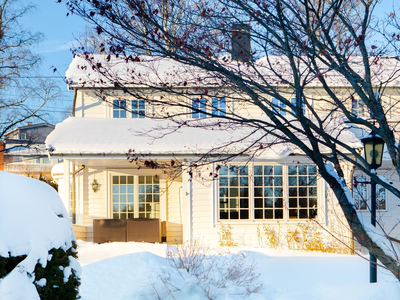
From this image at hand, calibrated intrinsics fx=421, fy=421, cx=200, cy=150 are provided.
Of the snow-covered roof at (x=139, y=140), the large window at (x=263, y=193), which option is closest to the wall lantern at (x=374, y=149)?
the snow-covered roof at (x=139, y=140)

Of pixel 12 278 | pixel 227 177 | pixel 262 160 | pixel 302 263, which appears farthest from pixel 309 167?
pixel 12 278

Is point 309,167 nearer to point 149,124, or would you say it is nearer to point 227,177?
point 227,177

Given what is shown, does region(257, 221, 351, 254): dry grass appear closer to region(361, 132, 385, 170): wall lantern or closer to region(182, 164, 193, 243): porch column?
region(182, 164, 193, 243): porch column

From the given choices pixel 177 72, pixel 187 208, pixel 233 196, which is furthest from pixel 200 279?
pixel 233 196

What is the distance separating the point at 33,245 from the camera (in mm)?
3375

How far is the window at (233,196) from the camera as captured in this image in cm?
1072

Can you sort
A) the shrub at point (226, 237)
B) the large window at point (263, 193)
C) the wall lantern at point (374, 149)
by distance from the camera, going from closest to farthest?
1. the wall lantern at point (374, 149)
2. the shrub at point (226, 237)
3. the large window at point (263, 193)

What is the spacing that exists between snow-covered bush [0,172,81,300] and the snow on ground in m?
2.44

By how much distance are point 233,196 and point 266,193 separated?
0.85 m

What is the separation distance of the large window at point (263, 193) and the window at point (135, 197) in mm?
2619

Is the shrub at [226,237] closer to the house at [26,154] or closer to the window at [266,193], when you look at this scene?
the window at [266,193]

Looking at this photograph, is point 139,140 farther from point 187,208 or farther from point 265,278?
point 265,278

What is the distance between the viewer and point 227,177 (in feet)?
35.2

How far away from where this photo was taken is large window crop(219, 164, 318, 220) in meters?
10.7
